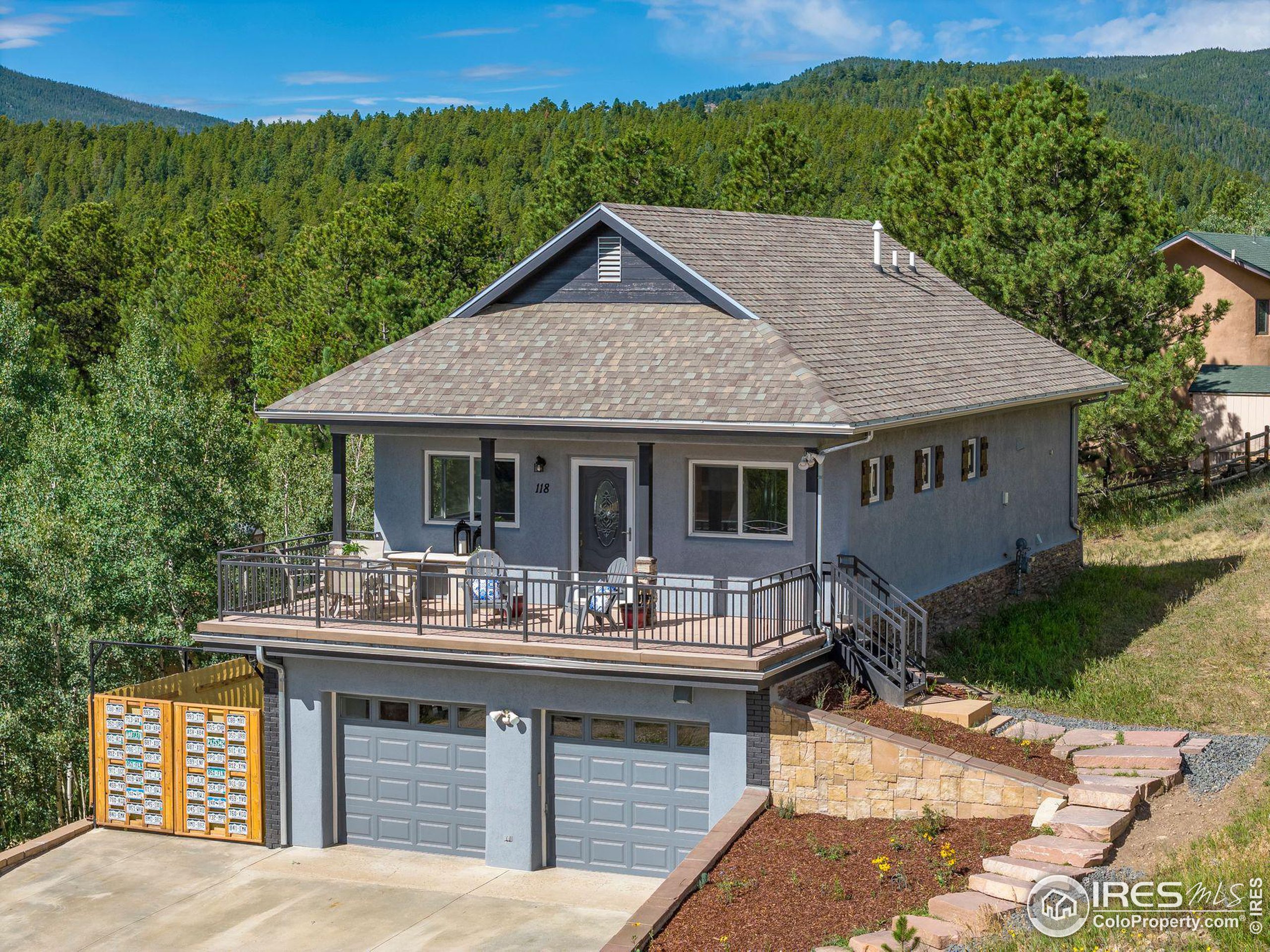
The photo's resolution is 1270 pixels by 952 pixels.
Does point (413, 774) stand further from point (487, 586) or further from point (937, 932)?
point (937, 932)

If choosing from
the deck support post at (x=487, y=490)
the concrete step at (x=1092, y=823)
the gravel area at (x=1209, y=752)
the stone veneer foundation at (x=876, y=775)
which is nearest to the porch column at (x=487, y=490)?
the deck support post at (x=487, y=490)

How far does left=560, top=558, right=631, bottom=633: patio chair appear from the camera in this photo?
1777 centimetres

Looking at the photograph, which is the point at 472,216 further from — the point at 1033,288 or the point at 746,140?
the point at 1033,288

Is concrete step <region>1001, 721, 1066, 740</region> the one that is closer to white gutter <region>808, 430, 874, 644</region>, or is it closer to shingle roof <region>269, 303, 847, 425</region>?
white gutter <region>808, 430, 874, 644</region>

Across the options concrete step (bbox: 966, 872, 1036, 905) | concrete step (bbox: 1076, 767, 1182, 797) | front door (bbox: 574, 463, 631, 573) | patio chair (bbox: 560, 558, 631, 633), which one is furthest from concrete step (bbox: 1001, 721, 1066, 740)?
front door (bbox: 574, 463, 631, 573)

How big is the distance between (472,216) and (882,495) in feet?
85.2

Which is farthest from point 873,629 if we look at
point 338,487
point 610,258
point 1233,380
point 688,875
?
point 1233,380

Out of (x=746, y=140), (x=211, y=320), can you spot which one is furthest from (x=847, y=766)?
(x=211, y=320)

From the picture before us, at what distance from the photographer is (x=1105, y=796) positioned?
1535 centimetres

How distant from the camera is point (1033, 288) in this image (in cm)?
3288

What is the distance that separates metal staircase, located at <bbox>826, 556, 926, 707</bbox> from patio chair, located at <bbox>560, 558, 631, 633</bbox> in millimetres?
2771

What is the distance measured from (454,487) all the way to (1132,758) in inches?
411

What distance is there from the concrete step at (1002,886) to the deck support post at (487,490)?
8.67 metres

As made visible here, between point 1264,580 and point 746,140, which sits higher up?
point 746,140
